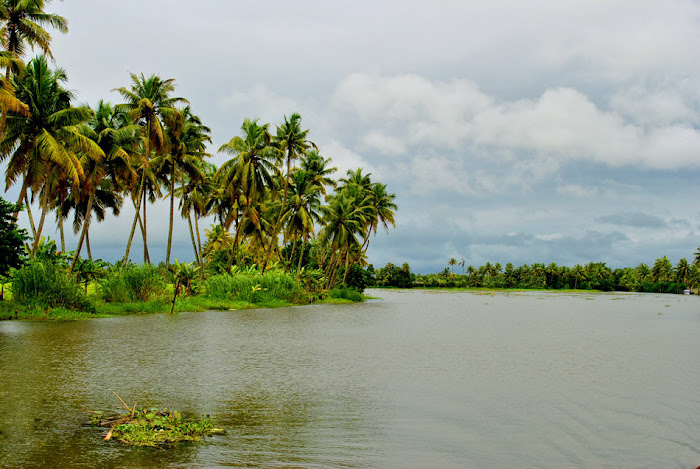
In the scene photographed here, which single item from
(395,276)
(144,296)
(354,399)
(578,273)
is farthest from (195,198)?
(578,273)

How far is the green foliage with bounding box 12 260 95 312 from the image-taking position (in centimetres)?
1980

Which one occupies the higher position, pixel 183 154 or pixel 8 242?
pixel 183 154

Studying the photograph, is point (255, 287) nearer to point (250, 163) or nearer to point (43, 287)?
point (250, 163)

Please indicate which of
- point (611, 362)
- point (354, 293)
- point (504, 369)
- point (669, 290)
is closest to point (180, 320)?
point (504, 369)

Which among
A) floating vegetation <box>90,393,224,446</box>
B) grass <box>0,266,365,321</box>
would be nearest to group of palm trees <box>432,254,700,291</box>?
grass <box>0,266,365,321</box>

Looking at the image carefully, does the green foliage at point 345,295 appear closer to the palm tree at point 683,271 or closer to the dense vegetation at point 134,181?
the dense vegetation at point 134,181

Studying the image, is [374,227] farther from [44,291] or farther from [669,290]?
[669,290]

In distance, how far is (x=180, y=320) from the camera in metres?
21.5

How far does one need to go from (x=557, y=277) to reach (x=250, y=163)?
113442 mm

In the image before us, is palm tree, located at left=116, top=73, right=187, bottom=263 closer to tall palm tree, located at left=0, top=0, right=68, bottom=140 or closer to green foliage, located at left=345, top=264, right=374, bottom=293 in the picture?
tall palm tree, located at left=0, top=0, right=68, bottom=140

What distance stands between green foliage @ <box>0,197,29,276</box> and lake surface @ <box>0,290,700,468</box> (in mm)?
3887

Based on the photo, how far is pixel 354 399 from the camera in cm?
820

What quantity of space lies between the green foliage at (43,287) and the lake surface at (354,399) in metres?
4.15

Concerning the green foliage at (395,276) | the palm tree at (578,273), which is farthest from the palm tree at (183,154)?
the palm tree at (578,273)
